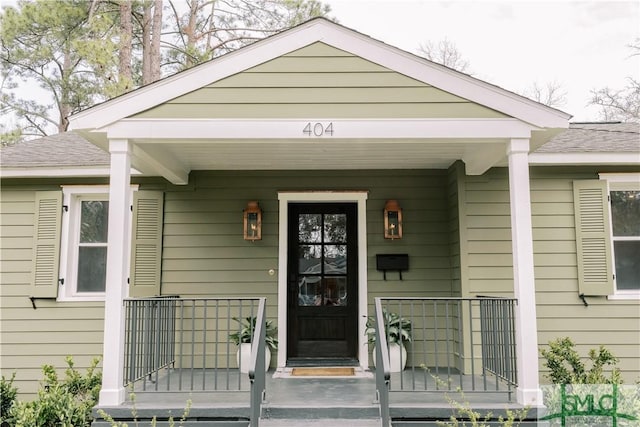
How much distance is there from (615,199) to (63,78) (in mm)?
11133

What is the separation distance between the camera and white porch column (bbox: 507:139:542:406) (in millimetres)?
3705

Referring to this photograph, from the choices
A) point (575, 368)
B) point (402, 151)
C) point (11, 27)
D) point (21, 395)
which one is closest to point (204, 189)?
point (402, 151)

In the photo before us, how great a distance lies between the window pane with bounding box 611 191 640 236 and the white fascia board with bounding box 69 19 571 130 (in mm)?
2018

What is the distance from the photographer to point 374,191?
5637 mm

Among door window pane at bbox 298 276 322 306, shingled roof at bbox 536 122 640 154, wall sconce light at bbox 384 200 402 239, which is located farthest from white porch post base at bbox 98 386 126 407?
shingled roof at bbox 536 122 640 154

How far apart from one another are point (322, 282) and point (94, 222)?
2727 mm

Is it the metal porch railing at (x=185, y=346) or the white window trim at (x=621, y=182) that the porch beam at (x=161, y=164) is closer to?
the metal porch railing at (x=185, y=346)

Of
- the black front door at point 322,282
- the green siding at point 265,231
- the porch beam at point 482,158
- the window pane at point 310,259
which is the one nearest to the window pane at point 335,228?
the black front door at point 322,282

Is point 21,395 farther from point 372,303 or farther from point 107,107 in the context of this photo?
point 372,303

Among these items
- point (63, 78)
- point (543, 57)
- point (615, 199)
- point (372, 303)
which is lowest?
point (372, 303)

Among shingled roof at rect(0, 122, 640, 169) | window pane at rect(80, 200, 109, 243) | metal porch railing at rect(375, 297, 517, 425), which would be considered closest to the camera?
metal porch railing at rect(375, 297, 517, 425)

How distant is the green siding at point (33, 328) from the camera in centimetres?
539

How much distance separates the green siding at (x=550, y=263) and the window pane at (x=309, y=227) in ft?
5.36

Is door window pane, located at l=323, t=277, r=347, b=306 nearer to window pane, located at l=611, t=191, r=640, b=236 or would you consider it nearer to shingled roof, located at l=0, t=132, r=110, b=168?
shingled roof, located at l=0, t=132, r=110, b=168
